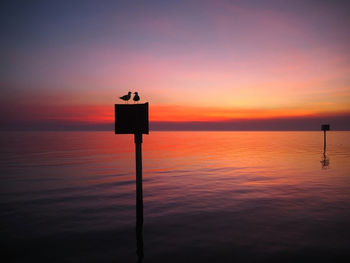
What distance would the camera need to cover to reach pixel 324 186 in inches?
711

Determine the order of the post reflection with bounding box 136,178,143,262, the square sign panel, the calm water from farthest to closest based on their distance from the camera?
1. the square sign panel
2. the post reflection with bounding box 136,178,143,262
3. the calm water

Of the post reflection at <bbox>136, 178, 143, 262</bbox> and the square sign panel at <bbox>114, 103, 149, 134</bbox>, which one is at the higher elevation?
the square sign panel at <bbox>114, 103, 149, 134</bbox>

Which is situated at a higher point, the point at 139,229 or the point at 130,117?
the point at 130,117

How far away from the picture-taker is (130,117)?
37.6ft

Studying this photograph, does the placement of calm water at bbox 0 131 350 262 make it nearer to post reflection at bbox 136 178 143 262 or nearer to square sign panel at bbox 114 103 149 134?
post reflection at bbox 136 178 143 262

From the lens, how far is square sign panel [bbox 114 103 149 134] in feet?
37.5

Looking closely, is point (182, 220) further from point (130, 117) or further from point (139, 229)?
point (130, 117)

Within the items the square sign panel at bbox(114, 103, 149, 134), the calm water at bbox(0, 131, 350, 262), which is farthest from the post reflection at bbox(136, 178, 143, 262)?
the square sign panel at bbox(114, 103, 149, 134)

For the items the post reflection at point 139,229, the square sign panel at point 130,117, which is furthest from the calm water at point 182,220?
the square sign panel at point 130,117

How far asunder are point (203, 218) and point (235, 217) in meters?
1.55

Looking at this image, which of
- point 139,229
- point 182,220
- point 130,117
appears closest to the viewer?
point 139,229

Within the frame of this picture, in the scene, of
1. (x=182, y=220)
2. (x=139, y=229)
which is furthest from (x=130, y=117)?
(x=182, y=220)

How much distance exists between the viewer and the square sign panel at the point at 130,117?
11430mm

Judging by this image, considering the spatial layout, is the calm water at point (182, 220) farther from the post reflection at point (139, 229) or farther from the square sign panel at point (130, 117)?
the square sign panel at point (130, 117)
